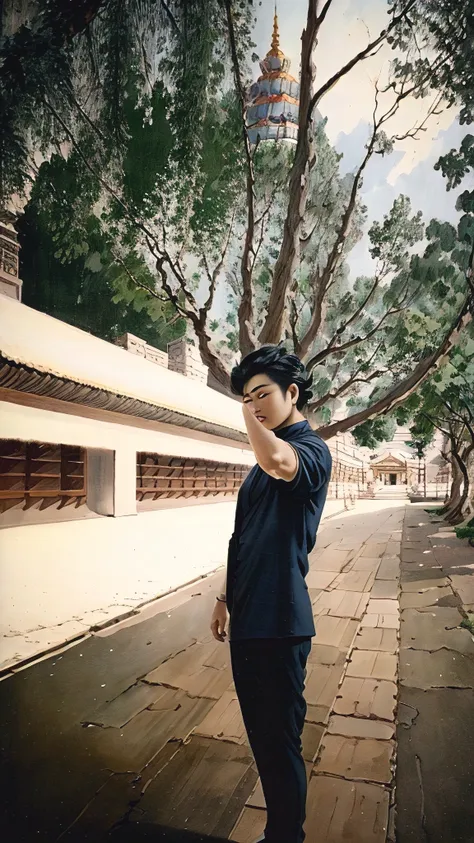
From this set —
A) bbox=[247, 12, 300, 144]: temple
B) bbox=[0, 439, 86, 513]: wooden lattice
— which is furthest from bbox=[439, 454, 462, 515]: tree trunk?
bbox=[0, 439, 86, 513]: wooden lattice

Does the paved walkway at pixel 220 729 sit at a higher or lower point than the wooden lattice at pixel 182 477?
lower

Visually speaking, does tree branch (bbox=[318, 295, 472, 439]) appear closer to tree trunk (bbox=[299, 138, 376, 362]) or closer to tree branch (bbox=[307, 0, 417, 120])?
tree trunk (bbox=[299, 138, 376, 362])

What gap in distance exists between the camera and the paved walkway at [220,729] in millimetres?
1494

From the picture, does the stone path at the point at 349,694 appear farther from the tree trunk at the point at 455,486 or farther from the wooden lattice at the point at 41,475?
the tree trunk at the point at 455,486

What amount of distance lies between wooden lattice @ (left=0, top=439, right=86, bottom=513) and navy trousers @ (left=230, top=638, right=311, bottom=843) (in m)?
0.99

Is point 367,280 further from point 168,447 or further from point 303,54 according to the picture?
point 168,447

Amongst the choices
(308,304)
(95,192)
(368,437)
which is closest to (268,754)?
(308,304)

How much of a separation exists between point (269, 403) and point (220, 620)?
0.66 m

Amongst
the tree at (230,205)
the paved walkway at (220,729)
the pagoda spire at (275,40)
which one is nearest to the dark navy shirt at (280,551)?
the paved walkway at (220,729)

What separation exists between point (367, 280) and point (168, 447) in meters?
1.20

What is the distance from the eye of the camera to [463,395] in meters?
4.32

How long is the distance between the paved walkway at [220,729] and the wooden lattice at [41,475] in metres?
0.57

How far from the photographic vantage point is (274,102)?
93.7 inches

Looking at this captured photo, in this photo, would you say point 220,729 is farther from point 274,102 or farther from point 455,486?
point 455,486
